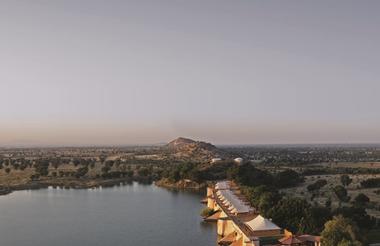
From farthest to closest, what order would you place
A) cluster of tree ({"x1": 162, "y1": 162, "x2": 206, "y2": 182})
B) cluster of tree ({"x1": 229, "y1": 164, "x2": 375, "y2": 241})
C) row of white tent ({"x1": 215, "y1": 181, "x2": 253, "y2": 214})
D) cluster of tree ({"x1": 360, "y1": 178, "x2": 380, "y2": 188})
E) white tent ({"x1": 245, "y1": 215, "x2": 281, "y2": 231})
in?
cluster of tree ({"x1": 162, "y1": 162, "x2": 206, "y2": 182}) < cluster of tree ({"x1": 360, "y1": 178, "x2": 380, "y2": 188}) < row of white tent ({"x1": 215, "y1": 181, "x2": 253, "y2": 214}) < cluster of tree ({"x1": 229, "y1": 164, "x2": 375, "y2": 241}) < white tent ({"x1": 245, "y1": 215, "x2": 281, "y2": 231})

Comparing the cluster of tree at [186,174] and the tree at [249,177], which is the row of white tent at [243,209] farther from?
the cluster of tree at [186,174]

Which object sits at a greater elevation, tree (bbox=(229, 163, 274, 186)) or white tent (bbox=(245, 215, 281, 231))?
tree (bbox=(229, 163, 274, 186))

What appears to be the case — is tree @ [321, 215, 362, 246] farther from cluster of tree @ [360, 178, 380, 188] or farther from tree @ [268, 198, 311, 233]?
cluster of tree @ [360, 178, 380, 188]

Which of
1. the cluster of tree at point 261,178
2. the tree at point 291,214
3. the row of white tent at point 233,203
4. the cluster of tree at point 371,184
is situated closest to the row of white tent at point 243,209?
the row of white tent at point 233,203

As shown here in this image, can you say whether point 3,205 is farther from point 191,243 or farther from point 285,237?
point 285,237

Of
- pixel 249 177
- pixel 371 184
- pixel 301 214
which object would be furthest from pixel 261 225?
pixel 371 184

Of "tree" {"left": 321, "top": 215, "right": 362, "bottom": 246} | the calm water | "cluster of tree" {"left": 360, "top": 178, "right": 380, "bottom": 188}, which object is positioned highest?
"tree" {"left": 321, "top": 215, "right": 362, "bottom": 246}

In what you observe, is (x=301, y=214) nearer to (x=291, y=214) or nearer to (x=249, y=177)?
(x=291, y=214)

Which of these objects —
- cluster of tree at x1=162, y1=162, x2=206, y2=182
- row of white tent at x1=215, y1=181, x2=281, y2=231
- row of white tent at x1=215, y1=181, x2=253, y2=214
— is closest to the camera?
row of white tent at x1=215, y1=181, x2=281, y2=231

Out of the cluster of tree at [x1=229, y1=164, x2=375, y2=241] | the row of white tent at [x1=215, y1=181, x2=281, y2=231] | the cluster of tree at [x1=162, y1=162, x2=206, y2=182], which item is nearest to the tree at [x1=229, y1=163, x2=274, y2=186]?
the cluster of tree at [x1=162, y1=162, x2=206, y2=182]

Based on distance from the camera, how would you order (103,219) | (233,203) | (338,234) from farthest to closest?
(103,219) < (233,203) < (338,234)
